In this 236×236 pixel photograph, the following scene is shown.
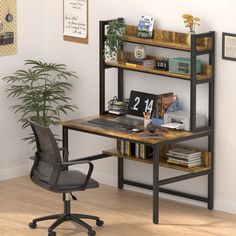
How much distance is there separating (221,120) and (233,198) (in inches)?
27.8

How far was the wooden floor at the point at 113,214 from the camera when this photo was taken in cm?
739

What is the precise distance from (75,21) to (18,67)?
75 cm

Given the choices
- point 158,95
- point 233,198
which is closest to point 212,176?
point 233,198

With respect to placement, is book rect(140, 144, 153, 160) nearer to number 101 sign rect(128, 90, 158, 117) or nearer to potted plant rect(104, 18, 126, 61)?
number 101 sign rect(128, 90, 158, 117)

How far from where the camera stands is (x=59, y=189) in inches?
278

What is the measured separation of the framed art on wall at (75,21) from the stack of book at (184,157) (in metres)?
1.59

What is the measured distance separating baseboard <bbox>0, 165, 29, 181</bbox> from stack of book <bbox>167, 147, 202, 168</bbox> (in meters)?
1.91

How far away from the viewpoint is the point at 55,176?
7.07 metres

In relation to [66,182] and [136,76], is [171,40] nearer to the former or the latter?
[136,76]

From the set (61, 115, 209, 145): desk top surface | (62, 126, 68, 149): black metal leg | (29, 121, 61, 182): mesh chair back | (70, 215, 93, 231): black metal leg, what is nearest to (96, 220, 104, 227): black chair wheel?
(70, 215, 93, 231): black metal leg

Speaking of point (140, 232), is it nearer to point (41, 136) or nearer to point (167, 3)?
point (41, 136)

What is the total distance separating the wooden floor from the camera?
24.2ft

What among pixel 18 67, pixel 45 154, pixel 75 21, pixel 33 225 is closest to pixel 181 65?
pixel 45 154

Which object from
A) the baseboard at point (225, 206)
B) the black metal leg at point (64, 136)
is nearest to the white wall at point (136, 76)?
the baseboard at point (225, 206)
